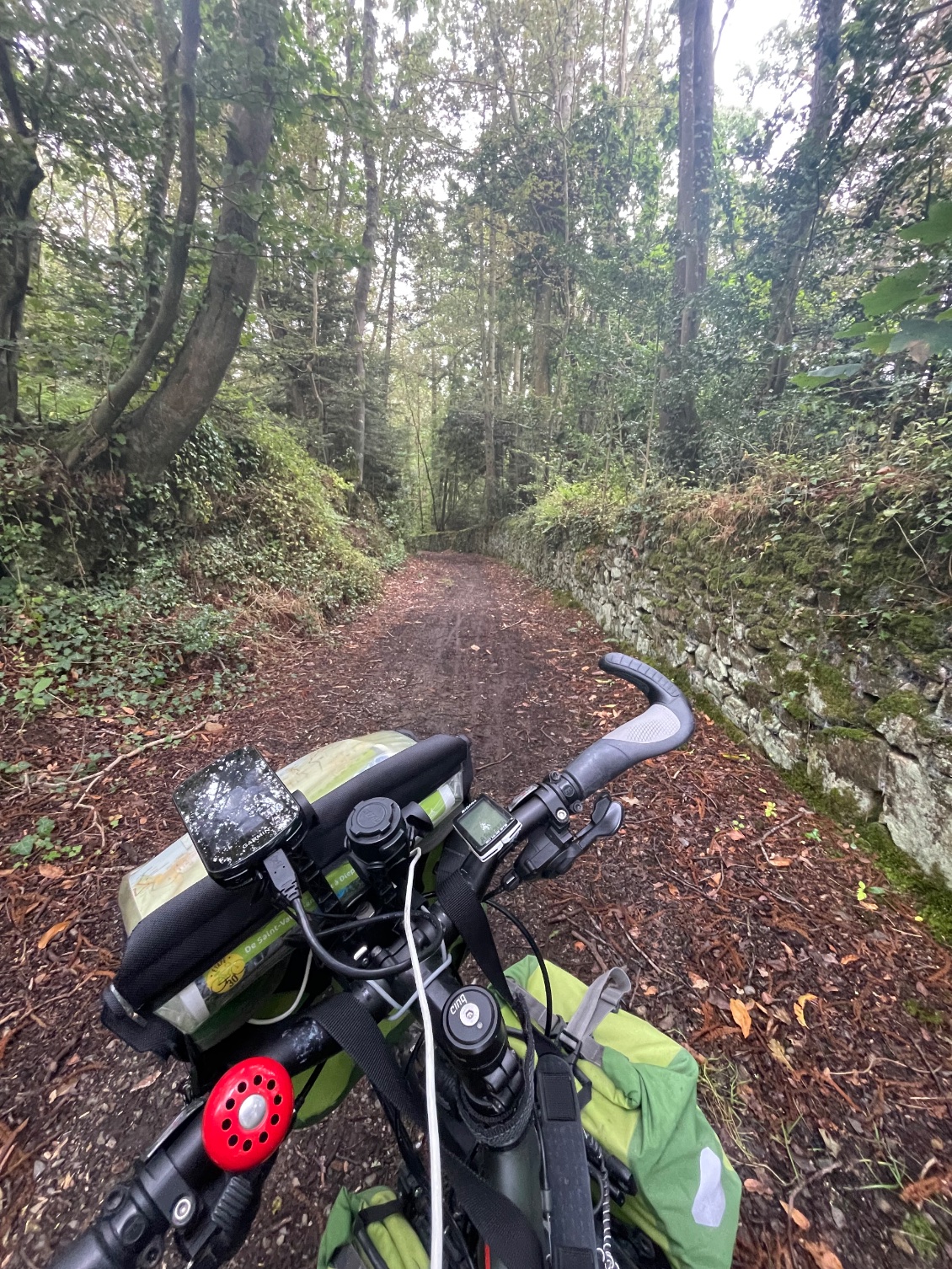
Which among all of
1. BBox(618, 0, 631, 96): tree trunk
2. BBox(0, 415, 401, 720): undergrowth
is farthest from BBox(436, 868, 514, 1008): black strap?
BBox(618, 0, 631, 96): tree trunk

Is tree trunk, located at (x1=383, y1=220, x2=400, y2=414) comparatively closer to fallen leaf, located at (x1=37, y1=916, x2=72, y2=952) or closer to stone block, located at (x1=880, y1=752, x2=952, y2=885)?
fallen leaf, located at (x1=37, y1=916, x2=72, y2=952)

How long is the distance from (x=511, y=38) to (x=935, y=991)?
20.6 metres

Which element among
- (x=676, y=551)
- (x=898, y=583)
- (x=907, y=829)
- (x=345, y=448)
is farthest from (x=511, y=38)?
(x=907, y=829)

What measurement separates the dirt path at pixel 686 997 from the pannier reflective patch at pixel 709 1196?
69 centimetres

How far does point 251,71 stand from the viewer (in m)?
4.37

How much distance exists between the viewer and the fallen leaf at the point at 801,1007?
6.90 feet

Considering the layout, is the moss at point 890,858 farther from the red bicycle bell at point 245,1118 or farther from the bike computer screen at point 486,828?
the red bicycle bell at point 245,1118

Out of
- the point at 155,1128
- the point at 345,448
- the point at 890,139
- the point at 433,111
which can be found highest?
the point at 433,111

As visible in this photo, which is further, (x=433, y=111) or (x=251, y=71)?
(x=433, y=111)

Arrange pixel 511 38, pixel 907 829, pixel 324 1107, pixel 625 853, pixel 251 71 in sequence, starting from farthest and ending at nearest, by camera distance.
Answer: pixel 511 38, pixel 251 71, pixel 625 853, pixel 907 829, pixel 324 1107

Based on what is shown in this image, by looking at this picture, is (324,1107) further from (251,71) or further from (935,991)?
(251,71)

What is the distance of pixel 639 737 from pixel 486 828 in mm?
491

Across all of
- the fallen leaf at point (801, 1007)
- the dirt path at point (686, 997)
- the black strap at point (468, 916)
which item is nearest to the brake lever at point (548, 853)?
the black strap at point (468, 916)

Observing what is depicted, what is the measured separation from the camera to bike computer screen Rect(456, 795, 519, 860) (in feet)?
3.71
